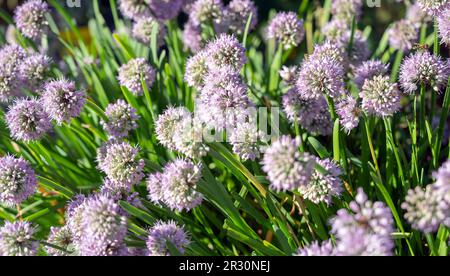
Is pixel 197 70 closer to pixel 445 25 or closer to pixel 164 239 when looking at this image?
pixel 164 239

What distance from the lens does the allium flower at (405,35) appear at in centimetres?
192

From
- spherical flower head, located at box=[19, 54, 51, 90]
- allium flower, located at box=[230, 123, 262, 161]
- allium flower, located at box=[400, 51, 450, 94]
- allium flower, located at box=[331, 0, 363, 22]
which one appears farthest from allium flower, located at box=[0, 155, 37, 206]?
allium flower, located at box=[331, 0, 363, 22]

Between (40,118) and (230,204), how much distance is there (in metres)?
0.60

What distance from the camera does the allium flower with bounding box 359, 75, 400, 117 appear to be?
1371mm

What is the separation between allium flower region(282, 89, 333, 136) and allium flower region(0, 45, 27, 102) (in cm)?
85

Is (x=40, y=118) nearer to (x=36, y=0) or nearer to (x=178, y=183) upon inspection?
(x=178, y=183)

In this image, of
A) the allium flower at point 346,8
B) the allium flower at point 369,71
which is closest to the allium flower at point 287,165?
the allium flower at point 369,71

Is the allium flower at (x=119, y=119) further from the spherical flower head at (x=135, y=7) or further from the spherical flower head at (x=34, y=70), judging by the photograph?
the spherical flower head at (x=135, y=7)

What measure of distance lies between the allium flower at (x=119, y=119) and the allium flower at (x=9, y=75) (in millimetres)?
327

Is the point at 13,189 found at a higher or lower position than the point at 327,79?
lower

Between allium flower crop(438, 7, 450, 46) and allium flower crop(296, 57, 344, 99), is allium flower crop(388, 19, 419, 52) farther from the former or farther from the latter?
allium flower crop(296, 57, 344, 99)

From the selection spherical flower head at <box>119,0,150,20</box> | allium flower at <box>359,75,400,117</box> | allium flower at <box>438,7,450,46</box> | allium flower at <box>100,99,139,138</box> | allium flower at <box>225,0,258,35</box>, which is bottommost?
allium flower at <box>100,99,139,138</box>

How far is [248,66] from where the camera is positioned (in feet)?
6.77

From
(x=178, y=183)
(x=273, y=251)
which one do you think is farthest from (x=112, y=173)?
(x=273, y=251)
